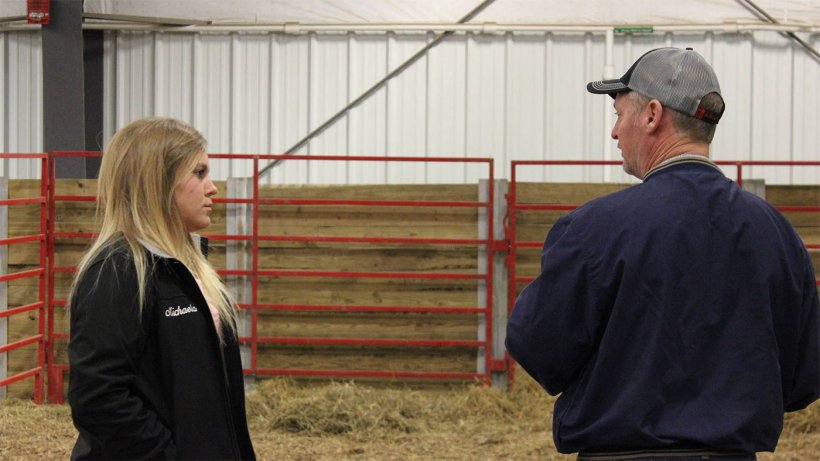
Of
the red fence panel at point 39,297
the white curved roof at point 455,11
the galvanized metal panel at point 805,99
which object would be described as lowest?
the red fence panel at point 39,297

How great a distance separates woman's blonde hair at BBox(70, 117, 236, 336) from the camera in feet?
5.18

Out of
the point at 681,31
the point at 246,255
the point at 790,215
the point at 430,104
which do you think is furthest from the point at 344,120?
the point at 790,215

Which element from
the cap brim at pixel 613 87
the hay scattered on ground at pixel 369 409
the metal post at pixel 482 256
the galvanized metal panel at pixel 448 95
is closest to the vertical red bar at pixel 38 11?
the galvanized metal panel at pixel 448 95

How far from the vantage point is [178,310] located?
5.11 ft

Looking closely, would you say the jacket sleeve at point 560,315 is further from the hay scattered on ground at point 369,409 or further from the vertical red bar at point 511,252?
the vertical red bar at point 511,252

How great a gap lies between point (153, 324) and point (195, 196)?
26 cm

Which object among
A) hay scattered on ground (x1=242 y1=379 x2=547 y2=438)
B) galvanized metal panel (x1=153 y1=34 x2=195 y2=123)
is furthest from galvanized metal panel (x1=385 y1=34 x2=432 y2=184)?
hay scattered on ground (x1=242 y1=379 x2=547 y2=438)

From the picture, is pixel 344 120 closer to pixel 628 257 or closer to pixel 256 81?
pixel 256 81

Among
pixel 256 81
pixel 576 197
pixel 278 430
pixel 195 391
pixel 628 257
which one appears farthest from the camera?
pixel 256 81

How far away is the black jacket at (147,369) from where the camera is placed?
1466 millimetres

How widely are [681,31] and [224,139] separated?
395 centimetres

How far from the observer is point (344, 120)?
7.74 m

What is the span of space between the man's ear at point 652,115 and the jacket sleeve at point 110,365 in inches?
35.6

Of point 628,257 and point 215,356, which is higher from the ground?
point 628,257
